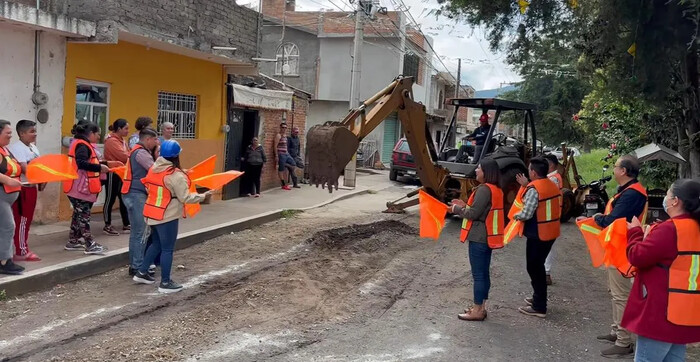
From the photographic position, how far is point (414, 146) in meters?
11.0

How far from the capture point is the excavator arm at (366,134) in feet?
27.3

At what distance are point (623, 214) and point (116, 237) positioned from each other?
22.1ft

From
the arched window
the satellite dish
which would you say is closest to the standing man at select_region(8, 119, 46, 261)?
the satellite dish

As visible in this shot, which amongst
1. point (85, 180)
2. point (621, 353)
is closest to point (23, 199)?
point (85, 180)

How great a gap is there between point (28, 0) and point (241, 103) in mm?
5826

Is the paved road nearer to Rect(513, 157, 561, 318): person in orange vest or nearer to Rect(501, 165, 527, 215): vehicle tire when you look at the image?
Rect(513, 157, 561, 318): person in orange vest

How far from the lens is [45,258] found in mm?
7203

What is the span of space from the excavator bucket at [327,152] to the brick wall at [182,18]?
12.2 feet

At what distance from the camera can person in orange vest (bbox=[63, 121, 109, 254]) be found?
7.29 meters

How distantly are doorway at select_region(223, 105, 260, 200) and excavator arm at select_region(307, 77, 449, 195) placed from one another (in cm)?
502

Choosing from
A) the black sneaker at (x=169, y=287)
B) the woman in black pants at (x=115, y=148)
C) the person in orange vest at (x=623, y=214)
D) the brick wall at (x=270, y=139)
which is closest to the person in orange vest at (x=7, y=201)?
the black sneaker at (x=169, y=287)

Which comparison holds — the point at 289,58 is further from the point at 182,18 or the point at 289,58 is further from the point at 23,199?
the point at 23,199

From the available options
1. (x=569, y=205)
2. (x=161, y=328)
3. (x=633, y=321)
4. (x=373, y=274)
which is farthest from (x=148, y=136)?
(x=569, y=205)

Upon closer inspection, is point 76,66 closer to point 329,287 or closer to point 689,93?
point 329,287
